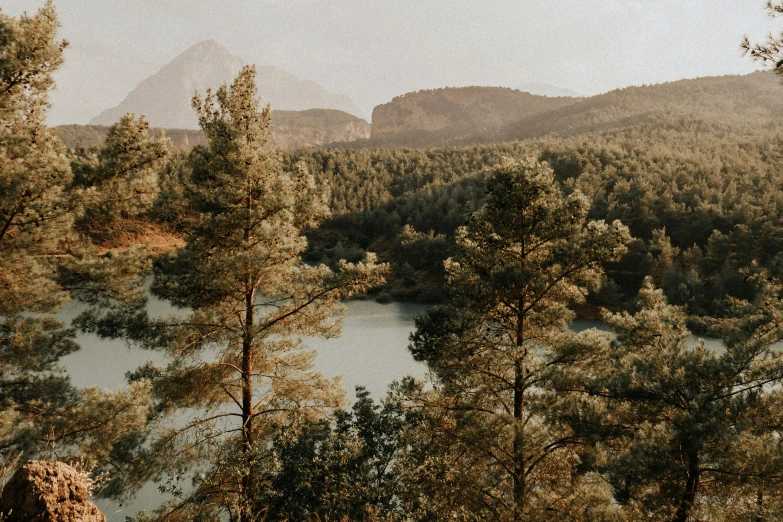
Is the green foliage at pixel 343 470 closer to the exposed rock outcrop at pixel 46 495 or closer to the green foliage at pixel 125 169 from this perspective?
the exposed rock outcrop at pixel 46 495

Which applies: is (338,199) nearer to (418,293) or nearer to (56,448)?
(418,293)

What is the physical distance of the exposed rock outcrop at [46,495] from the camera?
10.8 feet

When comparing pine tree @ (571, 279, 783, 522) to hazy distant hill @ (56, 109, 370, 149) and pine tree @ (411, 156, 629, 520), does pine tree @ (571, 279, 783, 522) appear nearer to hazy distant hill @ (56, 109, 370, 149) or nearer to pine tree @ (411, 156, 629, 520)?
pine tree @ (411, 156, 629, 520)

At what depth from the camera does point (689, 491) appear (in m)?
5.73

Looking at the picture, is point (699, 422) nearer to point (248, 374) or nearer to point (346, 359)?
point (248, 374)

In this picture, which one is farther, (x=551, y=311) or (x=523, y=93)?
(x=523, y=93)

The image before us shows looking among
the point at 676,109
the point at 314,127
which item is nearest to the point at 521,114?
the point at 314,127

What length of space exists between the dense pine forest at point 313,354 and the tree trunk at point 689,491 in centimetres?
4

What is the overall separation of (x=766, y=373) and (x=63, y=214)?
8.71m

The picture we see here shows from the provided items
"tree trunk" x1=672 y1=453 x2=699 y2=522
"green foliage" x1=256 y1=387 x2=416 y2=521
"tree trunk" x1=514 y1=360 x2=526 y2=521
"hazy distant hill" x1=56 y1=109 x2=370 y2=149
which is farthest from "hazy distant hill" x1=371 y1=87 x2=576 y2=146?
"tree trunk" x1=672 y1=453 x2=699 y2=522

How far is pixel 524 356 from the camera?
6.88 metres

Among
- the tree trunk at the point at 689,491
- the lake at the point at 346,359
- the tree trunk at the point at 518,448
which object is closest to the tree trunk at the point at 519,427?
the tree trunk at the point at 518,448

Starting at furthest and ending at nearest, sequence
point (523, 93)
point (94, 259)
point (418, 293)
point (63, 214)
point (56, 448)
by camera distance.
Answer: point (523, 93)
point (418, 293)
point (94, 259)
point (56, 448)
point (63, 214)

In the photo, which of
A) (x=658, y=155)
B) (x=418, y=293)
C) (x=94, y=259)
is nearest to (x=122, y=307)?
(x=94, y=259)
